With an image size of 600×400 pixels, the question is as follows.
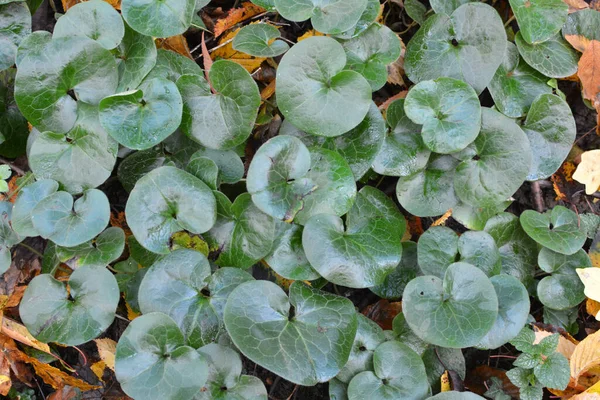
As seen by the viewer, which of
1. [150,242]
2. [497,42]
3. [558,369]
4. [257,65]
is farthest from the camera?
[257,65]

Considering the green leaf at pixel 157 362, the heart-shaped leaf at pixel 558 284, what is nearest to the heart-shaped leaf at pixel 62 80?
the green leaf at pixel 157 362

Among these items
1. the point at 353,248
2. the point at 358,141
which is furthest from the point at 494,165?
the point at 353,248

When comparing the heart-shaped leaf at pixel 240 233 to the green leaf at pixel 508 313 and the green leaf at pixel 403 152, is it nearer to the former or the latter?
the green leaf at pixel 403 152

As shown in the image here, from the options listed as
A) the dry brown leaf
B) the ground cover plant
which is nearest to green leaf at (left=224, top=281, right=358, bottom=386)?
the ground cover plant

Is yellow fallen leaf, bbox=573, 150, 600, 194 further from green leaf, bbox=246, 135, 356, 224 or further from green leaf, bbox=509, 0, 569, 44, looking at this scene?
green leaf, bbox=246, 135, 356, 224

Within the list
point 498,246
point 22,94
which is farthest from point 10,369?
point 498,246

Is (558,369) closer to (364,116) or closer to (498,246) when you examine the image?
(498,246)
